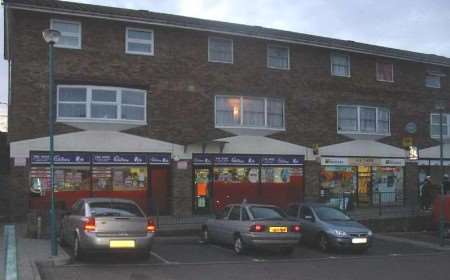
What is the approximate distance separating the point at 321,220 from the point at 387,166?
13.4 meters

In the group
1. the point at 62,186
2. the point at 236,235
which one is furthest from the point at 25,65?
the point at 236,235

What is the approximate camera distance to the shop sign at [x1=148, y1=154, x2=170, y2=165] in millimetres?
24453

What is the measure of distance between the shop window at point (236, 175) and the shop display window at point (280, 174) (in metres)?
0.43

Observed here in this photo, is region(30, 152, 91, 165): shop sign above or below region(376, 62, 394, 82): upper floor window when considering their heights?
below

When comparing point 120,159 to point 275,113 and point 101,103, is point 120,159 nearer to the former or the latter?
point 101,103

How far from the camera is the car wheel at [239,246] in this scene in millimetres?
16047

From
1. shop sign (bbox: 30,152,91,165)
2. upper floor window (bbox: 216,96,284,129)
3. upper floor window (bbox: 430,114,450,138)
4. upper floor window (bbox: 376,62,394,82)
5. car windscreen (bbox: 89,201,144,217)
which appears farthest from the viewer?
upper floor window (bbox: 430,114,450,138)

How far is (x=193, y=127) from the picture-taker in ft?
82.9

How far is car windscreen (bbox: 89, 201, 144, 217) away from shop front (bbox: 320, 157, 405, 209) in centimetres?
1488

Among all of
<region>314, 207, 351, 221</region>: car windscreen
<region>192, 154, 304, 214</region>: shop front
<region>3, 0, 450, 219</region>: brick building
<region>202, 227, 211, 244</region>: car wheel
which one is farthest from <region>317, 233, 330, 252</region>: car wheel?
<region>192, 154, 304, 214</region>: shop front

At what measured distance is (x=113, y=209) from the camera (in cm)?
1414

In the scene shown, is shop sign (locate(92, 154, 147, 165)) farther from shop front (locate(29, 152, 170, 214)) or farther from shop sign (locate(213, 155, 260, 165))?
shop sign (locate(213, 155, 260, 165))

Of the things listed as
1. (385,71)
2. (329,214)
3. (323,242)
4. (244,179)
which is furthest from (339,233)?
(385,71)

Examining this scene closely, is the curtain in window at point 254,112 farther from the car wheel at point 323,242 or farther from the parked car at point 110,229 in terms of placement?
the parked car at point 110,229
